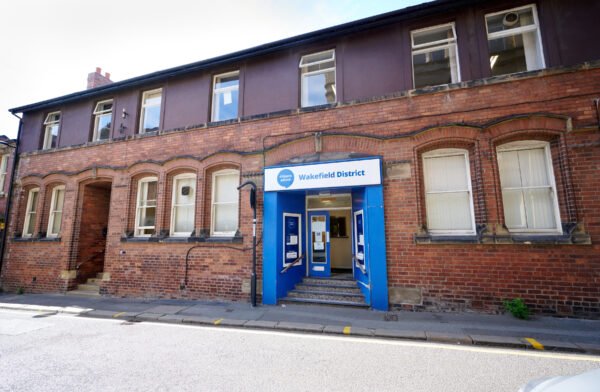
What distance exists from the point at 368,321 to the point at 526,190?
15.4 feet

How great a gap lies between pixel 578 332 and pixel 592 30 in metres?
6.44

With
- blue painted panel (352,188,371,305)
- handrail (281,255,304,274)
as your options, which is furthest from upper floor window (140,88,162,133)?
blue painted panel (352,188,371,305)

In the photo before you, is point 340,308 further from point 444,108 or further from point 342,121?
point 444,108

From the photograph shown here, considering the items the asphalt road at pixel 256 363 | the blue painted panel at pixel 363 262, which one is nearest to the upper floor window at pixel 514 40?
the blue painted panel at pixel 363 262

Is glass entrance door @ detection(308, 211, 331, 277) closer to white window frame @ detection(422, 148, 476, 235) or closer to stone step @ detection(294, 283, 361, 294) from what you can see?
stone step @ detection(294, 283, 361, 294)

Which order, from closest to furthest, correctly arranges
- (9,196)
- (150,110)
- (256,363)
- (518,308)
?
(256,363)
(518,308)
(150,110)
(9,196)

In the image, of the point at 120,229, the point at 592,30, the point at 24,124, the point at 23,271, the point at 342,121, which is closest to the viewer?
the point at 592,30

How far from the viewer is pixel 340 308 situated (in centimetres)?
689

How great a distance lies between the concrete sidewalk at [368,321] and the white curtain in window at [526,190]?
2056 millimetres

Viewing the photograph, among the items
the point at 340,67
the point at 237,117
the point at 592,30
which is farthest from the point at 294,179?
the point at 592,30

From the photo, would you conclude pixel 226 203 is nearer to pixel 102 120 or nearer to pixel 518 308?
pixel 102 120

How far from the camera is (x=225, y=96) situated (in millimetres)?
9273

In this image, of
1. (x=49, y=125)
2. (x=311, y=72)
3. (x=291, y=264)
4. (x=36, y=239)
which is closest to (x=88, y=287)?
(x=36, y=239)

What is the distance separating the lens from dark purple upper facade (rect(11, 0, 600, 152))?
6406 millimetres
